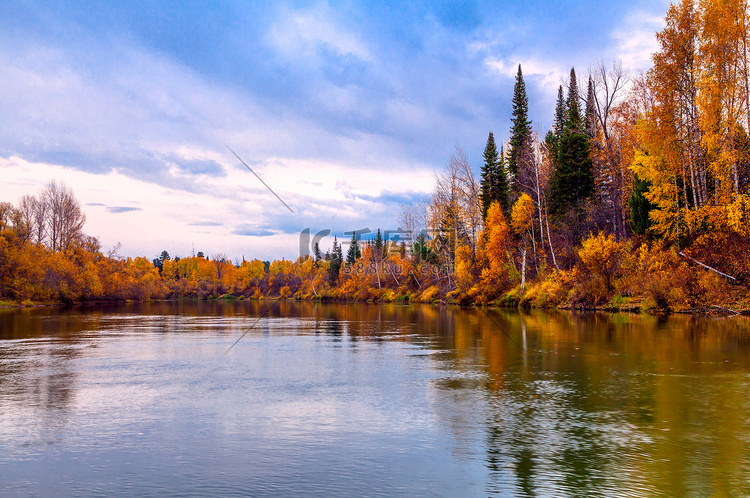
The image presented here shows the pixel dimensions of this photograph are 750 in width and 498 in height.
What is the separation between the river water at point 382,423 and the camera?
20.0ft

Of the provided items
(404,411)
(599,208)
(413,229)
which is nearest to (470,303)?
(599,208)

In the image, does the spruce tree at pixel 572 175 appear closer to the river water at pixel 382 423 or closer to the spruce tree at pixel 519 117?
the spruce tree at pixel 519 117

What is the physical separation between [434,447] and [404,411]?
7.16 feet

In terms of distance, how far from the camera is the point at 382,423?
8.66 metres

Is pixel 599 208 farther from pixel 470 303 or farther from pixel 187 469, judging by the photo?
pixel 187 469

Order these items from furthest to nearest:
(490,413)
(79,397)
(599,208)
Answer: (599,208) → (79,397) → (490,413)

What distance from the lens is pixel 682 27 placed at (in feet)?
105

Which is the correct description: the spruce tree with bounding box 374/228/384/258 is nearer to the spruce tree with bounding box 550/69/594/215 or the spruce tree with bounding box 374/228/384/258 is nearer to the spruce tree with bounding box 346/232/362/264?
the spruce tree with bounding box 346/232/362/264

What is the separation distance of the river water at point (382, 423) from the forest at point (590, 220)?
1604 cm

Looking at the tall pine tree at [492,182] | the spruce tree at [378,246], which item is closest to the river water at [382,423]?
the tall pine tree at [492,182]

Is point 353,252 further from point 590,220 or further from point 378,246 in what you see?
point 590,220

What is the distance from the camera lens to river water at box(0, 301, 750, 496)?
20.0 ft

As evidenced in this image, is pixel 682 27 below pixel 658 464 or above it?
above

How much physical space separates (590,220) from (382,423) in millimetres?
45421
